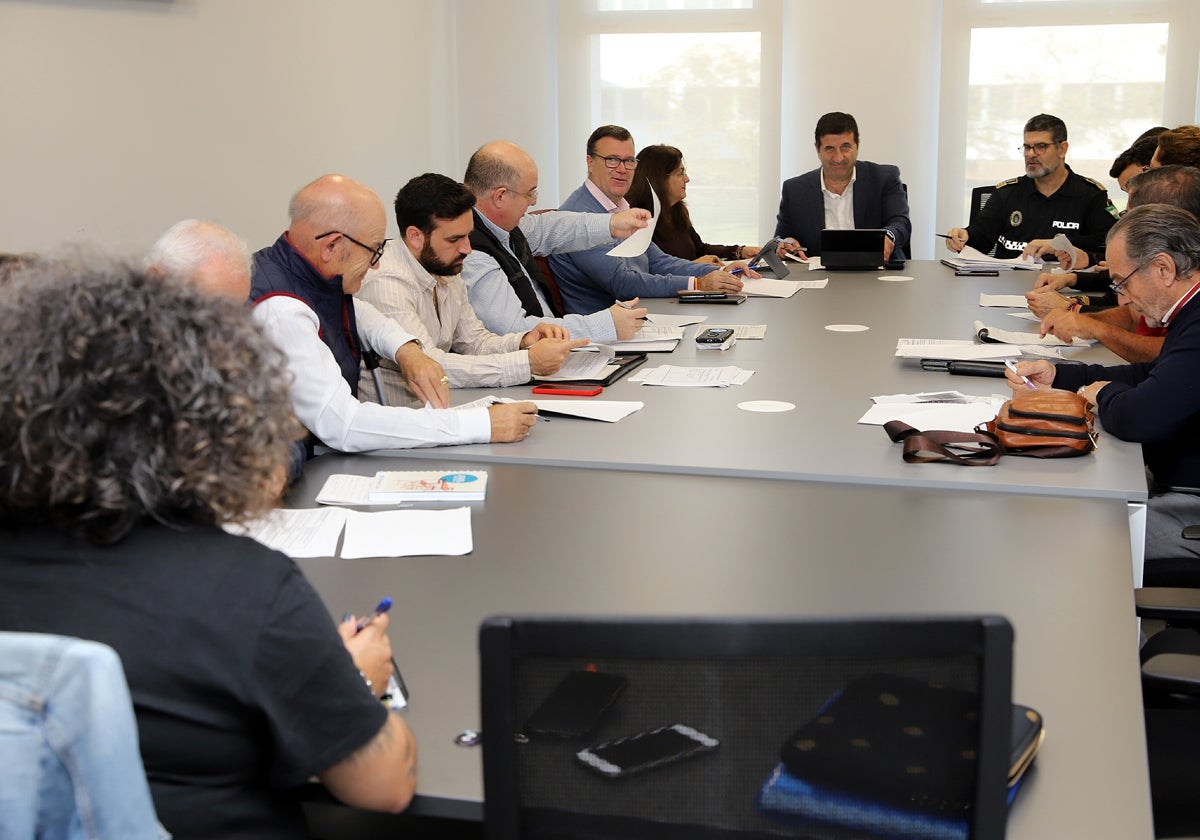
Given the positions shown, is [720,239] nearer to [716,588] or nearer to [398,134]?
[398,134]

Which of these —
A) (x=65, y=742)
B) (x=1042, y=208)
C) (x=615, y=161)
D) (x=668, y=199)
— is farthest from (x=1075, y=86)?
(x=65, y=742)

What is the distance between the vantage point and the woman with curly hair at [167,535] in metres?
1.07

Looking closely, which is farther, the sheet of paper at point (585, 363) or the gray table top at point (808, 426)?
the sheet of paper at point (585, 363)

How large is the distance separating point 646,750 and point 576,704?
0.08 meters

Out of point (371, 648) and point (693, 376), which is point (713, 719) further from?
point (693, 376)

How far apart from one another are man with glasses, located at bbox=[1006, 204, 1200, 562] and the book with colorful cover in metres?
1.46

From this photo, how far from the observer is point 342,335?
306cm

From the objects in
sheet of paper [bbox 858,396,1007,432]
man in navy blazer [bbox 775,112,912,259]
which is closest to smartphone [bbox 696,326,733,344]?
sheet of paper [bbox 858,396,1007,432]

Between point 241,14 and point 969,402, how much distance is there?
445cm

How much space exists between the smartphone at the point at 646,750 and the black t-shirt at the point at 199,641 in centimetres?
26

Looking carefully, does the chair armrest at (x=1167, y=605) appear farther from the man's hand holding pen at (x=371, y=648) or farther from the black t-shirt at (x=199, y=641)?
the black t-shirt at (x=199, y=641)

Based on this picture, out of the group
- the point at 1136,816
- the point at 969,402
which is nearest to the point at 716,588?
the point at 1136,816

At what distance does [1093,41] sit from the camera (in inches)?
296

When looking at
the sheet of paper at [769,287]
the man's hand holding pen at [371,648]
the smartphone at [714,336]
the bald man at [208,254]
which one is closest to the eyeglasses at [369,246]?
the bald man at [208,254]
